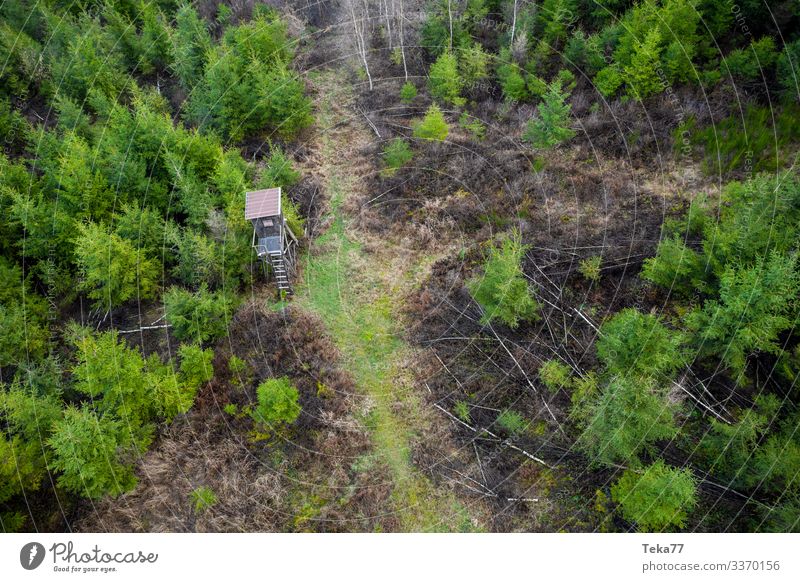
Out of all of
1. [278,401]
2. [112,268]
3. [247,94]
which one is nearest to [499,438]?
[278,401]

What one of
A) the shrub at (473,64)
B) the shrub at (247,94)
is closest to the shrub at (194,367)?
the shrub at (247,94)

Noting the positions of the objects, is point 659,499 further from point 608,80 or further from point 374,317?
point 608,80

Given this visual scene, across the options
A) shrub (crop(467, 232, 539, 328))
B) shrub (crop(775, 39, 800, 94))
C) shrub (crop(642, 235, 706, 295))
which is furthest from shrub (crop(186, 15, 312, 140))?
shrub (crop(775, 39, 800, 94))

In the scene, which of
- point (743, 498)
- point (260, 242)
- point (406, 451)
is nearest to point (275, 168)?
point (260, 242)

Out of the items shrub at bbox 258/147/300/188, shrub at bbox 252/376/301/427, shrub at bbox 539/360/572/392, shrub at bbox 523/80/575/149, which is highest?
shrub at bbox 523/80/575/149

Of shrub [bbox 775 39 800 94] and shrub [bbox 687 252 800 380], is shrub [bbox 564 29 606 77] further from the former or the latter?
shrub [bbox 687 252 800 380]

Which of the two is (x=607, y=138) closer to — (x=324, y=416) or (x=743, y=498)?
(x=743, y=498)
